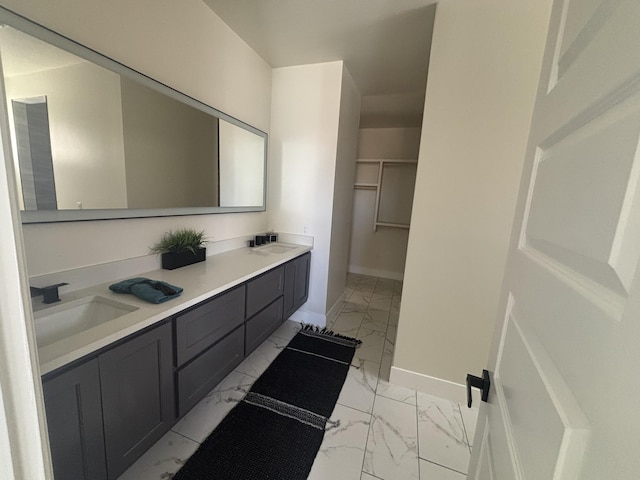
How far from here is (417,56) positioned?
7.15 ft

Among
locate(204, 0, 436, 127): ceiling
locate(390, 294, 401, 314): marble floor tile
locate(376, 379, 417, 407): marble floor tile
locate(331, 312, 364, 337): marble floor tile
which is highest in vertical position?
locate(204, 0, 436, 127): ceiling

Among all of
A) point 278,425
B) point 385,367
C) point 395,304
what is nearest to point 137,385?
point 278,425

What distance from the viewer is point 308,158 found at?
253 centimetres

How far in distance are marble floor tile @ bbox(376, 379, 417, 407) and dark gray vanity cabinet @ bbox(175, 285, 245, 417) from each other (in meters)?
1.08

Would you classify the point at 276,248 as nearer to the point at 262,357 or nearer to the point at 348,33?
the point at 262,357

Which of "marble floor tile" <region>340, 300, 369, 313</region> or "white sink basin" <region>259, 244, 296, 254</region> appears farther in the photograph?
"marble floor tile" <region>340, 300, 369, 313</region>

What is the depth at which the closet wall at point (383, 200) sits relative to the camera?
13.7ft

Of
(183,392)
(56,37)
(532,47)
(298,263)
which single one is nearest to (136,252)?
(183,392)

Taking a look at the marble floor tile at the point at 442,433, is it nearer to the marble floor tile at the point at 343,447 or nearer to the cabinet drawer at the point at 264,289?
the marble floor tile at the point at 343,447

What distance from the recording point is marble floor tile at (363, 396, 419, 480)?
1.29m

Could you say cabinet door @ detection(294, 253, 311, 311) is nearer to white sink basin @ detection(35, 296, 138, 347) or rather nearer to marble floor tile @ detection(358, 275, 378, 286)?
white sink basin @ detection(35, 296, 138, 347)

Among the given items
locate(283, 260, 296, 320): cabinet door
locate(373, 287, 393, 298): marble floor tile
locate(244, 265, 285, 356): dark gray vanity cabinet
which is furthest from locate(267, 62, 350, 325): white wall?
locate(373, 287, 393, 298): marble floor tile

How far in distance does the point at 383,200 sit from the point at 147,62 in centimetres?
363

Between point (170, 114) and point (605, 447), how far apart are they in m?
2.06
